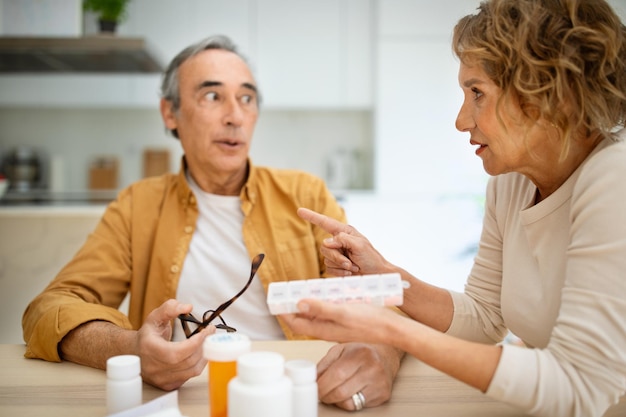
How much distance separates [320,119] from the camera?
13.9 feet

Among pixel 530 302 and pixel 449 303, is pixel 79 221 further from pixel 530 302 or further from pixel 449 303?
pixel 530 302

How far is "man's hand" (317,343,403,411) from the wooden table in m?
0.02

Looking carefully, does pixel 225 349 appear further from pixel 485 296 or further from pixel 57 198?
pixel 57 198

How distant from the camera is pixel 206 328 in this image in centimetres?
88

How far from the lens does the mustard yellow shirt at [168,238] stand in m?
1.38

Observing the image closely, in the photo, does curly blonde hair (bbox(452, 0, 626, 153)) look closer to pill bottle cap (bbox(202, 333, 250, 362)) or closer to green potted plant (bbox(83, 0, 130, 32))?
pill bottle cap (bbox(202, 333, 250, 362))

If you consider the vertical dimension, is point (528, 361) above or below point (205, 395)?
above

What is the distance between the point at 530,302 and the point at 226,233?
0.86 metres

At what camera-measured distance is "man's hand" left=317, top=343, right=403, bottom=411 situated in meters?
0.81

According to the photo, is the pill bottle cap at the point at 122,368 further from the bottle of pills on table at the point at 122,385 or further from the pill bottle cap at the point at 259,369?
the pill bottle cap at the point at 259,369

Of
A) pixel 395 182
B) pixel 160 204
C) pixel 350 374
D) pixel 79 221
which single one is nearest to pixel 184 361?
pixel 350 374

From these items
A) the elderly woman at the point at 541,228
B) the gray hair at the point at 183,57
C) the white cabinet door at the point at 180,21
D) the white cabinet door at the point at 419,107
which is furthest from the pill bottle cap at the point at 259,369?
the white cabinet door at the point at 180,21

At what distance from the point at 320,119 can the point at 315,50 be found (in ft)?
1.80

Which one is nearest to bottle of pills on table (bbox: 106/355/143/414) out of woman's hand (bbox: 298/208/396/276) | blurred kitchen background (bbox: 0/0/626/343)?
woman's hand (bbox: 298/208/396/276)
